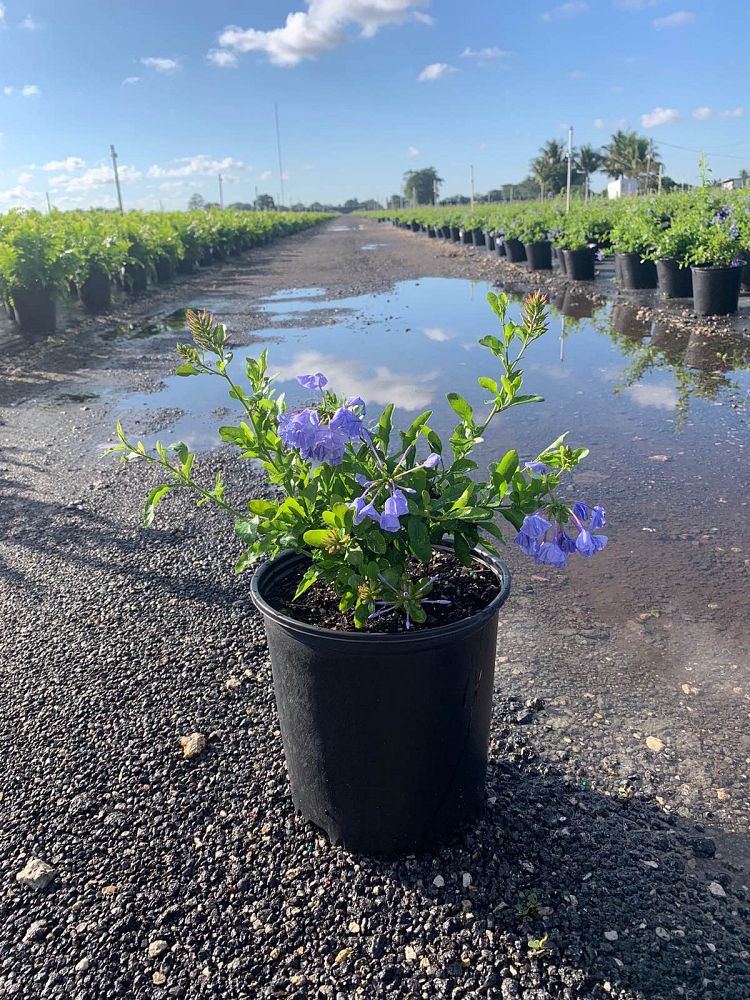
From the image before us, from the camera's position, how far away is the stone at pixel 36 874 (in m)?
1.80

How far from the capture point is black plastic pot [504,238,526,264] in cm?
1777

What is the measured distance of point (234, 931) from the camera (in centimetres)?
164

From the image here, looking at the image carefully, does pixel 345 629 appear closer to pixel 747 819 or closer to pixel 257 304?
pixel 747 819

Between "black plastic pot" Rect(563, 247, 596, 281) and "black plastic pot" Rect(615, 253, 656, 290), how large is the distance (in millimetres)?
1692

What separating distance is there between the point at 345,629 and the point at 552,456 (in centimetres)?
67

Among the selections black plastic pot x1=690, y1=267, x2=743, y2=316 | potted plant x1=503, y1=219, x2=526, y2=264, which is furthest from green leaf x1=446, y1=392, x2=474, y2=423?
potted plant x1=503, y1=219, x2=526, y2=264

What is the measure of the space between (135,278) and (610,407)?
12321 millimetres

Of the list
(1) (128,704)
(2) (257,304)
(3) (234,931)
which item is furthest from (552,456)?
(2) (257,304)

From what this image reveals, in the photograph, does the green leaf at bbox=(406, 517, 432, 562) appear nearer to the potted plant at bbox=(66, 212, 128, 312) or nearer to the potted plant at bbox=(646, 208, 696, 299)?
the potted plant at bbox=(646, 208, 696, 299)

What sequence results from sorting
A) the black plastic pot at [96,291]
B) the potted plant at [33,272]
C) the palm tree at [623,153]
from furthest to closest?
the palm tree at [623,153]
the black plastic pot at [96,291]
the potted plant at [33,272]

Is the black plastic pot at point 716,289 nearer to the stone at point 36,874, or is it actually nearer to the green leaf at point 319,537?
the green leaf at point 319,537

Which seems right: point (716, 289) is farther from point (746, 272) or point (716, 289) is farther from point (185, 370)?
point (185, 370)

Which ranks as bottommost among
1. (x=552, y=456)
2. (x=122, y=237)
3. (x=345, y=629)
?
(x=345, y=629)

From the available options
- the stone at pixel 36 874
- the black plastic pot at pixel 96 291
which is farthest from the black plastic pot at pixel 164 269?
the stone at pixel 36 874
